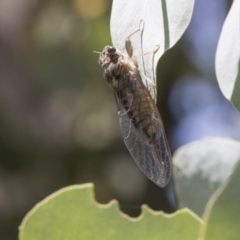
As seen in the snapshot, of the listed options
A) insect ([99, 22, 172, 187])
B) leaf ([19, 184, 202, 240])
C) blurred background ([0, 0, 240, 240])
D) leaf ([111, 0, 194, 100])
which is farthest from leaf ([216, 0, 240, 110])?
blurred background ([0, 0, 240, 240])

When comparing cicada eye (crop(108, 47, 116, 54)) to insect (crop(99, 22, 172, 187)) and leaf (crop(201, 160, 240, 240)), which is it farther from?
leaf (crop(201, 160, 240, 240))

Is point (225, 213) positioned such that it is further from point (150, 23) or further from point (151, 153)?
point (151, 153)

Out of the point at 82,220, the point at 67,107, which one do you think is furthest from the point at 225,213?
the point at 67,107

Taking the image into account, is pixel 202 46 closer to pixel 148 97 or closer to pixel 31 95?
pixel 31 95


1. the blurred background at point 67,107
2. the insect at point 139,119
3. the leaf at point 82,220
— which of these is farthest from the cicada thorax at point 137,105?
the blurred background at point 67,107

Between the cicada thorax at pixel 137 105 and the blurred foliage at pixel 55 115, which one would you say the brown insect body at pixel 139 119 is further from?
the blurred foliage at pixel 55 115

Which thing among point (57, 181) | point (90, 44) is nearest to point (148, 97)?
point (90, 44)
